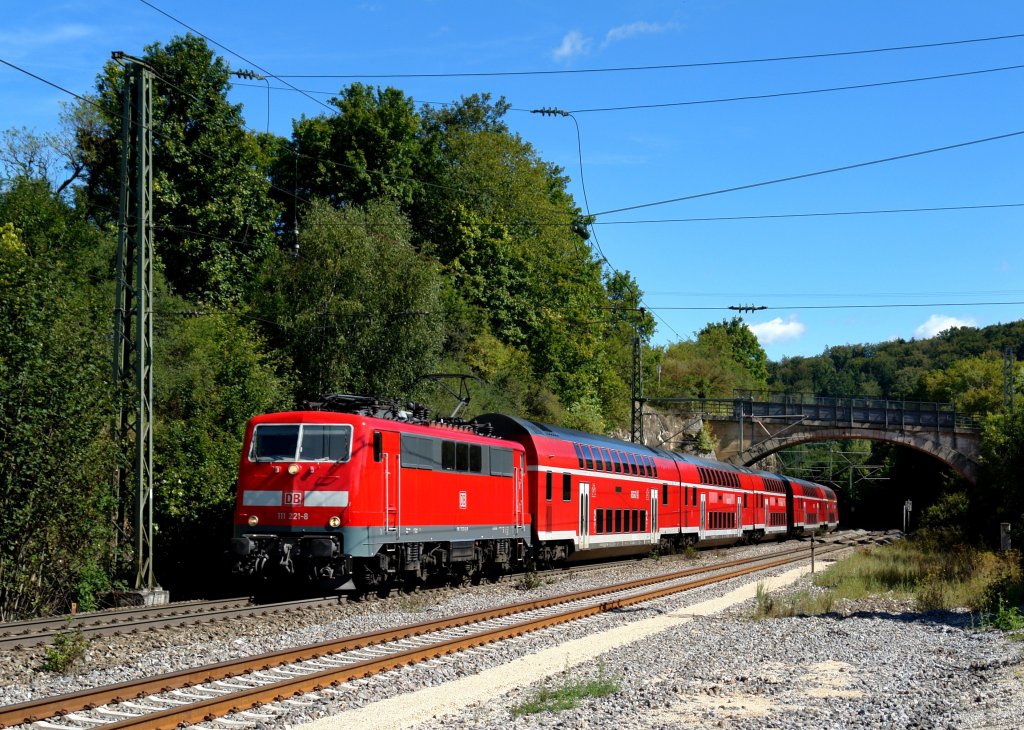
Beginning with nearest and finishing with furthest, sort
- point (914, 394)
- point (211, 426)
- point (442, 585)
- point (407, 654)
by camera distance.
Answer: point (407, 654)
point (442, 585)
point (211, 426)
point (914, 394)

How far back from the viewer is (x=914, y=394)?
150125 millimetres

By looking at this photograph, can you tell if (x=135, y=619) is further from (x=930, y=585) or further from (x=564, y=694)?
(x=930, y=585)

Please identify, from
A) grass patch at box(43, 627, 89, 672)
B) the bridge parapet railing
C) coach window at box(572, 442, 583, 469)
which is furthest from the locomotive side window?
the bridge parapet railing

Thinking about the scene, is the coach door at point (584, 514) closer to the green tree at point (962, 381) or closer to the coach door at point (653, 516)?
the coach door at point (653, 516)

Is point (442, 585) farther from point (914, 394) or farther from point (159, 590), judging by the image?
point (914, 394)

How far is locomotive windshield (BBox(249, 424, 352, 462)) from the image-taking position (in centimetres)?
2062

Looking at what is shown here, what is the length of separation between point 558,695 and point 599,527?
21.9 meters

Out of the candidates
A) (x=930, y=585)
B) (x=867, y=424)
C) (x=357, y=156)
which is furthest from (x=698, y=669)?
(x=867, y=424)

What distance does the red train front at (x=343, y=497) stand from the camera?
2028cm

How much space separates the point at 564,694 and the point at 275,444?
1079 cm

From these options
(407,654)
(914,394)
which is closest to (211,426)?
(407,654)

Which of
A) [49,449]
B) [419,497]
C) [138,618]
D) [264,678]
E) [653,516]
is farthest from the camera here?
[653,516]

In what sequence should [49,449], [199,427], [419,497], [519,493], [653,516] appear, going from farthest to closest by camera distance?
1. [653,516]
2. [199,427]
3. [519,493]
4. [419,497]
5. [49,449]

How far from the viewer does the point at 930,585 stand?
25469mm
